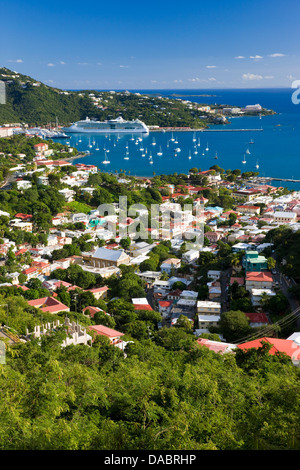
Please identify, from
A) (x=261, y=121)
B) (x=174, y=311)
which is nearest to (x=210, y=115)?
(x=261, y=121)

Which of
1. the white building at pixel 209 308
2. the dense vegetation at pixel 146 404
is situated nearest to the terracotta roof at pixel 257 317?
the white building at pixel 209 308

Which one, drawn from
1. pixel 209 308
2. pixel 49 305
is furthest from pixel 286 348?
pixel 49 305

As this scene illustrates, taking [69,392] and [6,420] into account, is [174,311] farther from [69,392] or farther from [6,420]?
[6,420]

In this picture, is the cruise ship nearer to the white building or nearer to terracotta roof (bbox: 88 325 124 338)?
the white building

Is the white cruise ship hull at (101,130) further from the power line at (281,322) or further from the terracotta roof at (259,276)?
the power line at (281,322)

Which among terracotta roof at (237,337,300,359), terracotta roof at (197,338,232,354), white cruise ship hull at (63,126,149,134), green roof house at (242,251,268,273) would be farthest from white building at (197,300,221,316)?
white cruise ship hull at (63,126,149,134)

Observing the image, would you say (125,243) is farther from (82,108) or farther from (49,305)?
(82,108)
